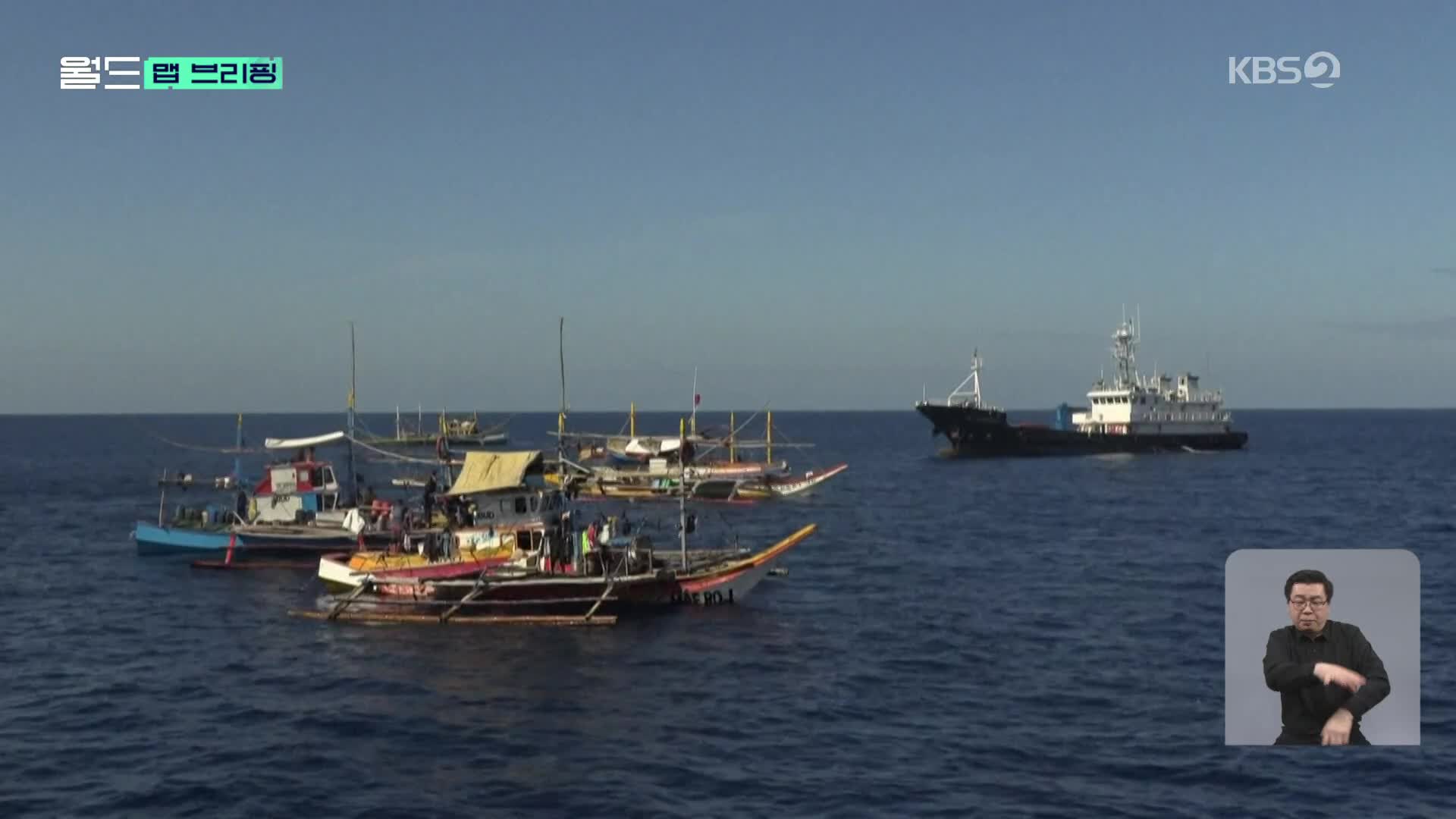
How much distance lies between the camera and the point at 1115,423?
148750 mm

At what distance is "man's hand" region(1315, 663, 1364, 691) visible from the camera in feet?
42.6

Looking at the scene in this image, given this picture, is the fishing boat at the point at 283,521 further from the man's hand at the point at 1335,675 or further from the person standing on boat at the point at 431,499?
the man's hand at the point at 1335,675

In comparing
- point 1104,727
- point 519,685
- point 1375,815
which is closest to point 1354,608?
point 1375,815

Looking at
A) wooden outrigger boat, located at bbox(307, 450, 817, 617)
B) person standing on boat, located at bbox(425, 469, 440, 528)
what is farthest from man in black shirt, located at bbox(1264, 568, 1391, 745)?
person standing on boat, located at bbox(425, 469, 440, 528)

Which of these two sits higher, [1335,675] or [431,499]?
[1335,675]

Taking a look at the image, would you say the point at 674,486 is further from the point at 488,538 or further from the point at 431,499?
the point at 488,538

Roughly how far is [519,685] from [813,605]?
1650 cm

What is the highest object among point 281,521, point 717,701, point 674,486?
point 674,486

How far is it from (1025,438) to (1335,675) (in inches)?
5509

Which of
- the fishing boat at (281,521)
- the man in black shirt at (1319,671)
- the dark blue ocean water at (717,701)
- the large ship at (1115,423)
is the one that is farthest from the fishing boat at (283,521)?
the large ship at (1115,423)

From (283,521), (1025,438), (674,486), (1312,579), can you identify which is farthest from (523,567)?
(1025,438)

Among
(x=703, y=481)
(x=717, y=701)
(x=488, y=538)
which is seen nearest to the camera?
(x=717, y=701)

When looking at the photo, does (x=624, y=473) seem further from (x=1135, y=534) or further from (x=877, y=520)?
(x=1135, y=534)

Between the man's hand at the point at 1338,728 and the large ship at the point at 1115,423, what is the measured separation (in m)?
135
